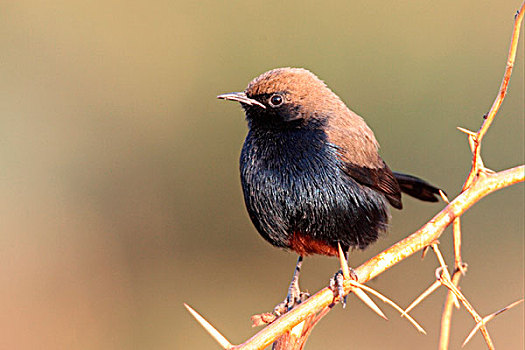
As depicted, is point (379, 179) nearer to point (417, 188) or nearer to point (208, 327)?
point (417, 188)

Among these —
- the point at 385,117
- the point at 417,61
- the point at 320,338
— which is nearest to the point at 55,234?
the point at 320,338

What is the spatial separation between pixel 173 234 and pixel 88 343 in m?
1.45

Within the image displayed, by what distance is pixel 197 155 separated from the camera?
8.01 metres

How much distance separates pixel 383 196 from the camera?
4.47 m

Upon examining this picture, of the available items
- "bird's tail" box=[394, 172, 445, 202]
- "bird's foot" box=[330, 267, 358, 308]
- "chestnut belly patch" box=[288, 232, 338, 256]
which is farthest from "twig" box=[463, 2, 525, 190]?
"bird's tail" box=[394, 172, 445, 202]

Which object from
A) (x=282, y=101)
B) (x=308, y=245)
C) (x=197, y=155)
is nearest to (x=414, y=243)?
(x=308, y=245)

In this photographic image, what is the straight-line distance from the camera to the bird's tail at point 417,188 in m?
4.91

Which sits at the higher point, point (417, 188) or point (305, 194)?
point (305, 194)

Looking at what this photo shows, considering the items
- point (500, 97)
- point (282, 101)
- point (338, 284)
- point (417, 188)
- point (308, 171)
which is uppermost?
point (500, 97)

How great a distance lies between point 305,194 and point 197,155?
411cm

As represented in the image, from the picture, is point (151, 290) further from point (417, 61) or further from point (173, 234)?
point (417, 61)

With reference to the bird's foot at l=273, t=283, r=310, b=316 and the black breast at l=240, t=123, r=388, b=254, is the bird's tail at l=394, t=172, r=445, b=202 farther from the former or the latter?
the bird's foot at l=273, t=283, r=310, b=316

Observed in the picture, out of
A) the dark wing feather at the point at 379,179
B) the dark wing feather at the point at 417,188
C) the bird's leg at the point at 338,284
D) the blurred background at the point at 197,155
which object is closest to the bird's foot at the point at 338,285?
the bird's leg at the point at 338,284

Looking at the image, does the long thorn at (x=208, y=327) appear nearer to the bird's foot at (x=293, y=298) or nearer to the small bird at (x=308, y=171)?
the small bird at (x=308, y=171)
